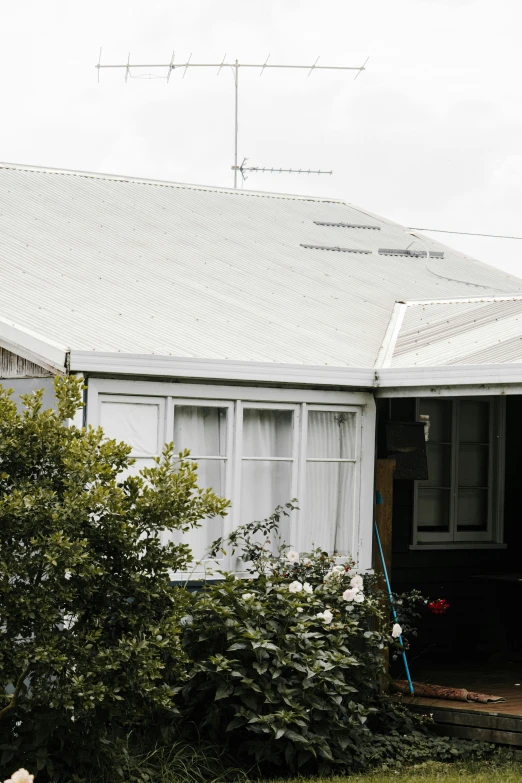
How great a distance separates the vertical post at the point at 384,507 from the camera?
10242 millimetres

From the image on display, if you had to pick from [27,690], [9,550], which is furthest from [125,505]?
[27,690]

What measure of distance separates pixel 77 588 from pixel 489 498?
6.50 metres

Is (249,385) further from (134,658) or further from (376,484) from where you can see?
(134,658)

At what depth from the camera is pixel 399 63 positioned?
84.0ft

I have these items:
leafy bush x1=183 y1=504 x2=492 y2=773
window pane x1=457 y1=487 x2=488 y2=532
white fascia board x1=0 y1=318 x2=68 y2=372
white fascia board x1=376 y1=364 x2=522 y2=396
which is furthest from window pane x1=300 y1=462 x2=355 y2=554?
window pane x1=457 y1=487 x2=488 y2=532

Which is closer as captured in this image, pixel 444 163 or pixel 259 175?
pixel 259 175

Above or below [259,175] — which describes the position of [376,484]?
below

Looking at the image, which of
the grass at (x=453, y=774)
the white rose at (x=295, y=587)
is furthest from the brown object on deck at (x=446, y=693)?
the white rose at (x=295, y=587)

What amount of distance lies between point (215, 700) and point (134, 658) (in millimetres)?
949

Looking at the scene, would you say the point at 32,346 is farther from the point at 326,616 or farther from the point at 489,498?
the point at 489,498

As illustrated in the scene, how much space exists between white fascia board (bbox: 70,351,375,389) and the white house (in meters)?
0.01

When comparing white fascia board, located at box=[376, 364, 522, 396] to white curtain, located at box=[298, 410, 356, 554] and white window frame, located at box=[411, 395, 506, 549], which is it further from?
white window frame, located at box=[411, 395, 506, 549]

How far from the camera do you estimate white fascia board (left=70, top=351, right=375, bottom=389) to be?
8758 millimetres

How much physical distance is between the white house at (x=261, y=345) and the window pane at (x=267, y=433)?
1cm
